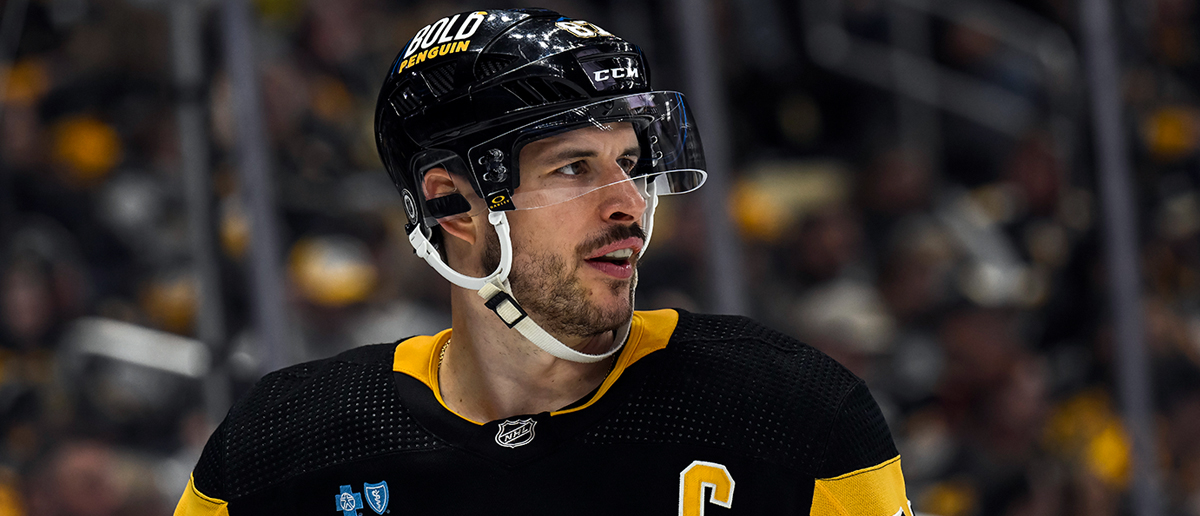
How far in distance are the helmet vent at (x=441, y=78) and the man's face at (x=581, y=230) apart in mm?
131

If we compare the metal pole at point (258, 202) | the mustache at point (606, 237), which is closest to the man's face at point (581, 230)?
the mustache at point (606, 237)

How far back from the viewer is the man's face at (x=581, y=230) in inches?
54.1

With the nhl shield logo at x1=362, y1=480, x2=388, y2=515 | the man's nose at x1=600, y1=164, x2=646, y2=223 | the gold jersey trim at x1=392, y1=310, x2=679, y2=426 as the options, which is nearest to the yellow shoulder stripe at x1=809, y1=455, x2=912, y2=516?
the gold jersey trim at x1=392, y1=310, x2=679, y2=426

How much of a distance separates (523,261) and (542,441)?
22cm

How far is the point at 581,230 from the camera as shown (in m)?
1.38

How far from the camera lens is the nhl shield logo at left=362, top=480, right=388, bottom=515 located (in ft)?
4.65

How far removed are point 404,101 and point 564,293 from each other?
0.33 meters

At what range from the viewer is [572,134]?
4.50 feet

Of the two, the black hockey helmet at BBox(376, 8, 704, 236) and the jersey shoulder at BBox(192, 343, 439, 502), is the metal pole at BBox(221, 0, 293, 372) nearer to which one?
the jersey shoulder at BBox(192, 343, 439, 502)

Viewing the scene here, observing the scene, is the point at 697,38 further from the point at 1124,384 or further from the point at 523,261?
the point at 523,261

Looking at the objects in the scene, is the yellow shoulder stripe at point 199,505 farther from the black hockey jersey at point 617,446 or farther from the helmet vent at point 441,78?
the helmet vent at point 441,78

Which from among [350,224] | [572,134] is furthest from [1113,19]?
[572,134]

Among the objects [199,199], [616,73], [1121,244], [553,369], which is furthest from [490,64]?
[1121,244]

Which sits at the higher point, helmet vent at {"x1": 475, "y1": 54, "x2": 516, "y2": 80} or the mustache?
helmet vent at {"x1": 475, "y1": 54, "x2": 516, "y2": 80}
